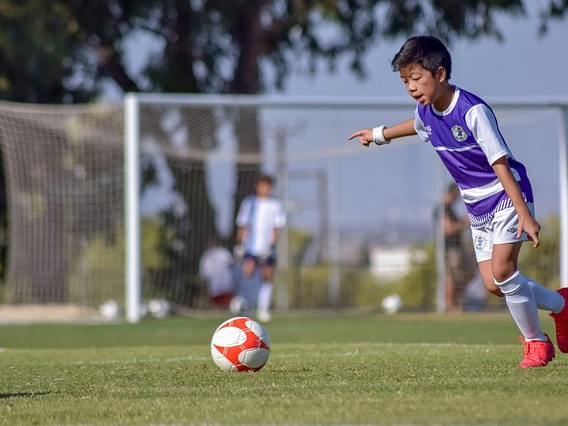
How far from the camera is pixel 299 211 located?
2356 cm

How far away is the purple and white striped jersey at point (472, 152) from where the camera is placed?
6.49 m

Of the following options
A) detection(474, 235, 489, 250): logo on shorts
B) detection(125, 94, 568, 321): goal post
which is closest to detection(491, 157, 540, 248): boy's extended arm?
detection(474, 235, 489, 250): logo on shorts

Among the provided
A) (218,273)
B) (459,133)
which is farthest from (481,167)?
(218,273)

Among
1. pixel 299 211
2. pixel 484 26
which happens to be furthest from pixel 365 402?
pixel 484 26

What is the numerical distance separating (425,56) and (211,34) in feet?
59.8

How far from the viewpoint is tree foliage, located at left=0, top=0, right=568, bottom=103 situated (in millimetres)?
23609

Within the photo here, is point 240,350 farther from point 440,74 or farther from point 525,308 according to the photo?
point 440,74

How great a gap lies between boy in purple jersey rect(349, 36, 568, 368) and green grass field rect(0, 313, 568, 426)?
41 centimetres

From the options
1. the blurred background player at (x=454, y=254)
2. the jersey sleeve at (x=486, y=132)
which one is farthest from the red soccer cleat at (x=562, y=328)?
the blurred background player at (x=454, y=254)

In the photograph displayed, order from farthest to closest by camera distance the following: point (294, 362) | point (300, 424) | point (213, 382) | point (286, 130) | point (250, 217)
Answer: point (286, 130) → point (250, 217) → point (294, 362) → point (213, 382) → point (300, 424)

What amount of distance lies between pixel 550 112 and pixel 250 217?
5.39 m

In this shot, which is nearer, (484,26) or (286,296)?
(286,296)

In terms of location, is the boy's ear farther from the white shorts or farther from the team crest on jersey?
the white shorts

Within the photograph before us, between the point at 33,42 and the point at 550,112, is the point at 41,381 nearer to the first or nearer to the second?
the point at 550,112
